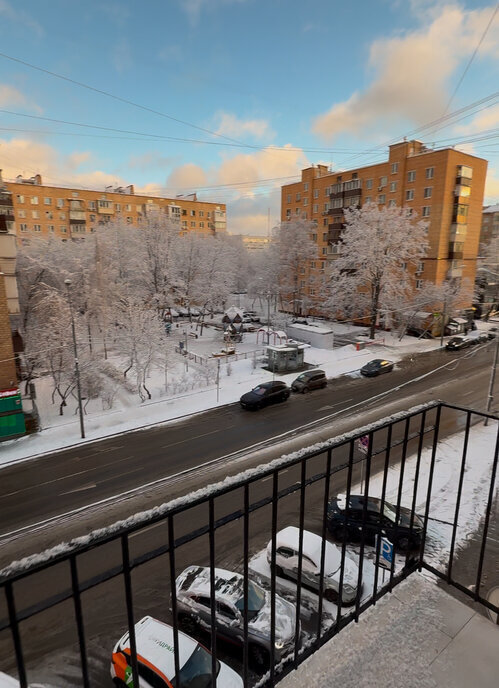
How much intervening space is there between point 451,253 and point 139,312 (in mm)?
30329

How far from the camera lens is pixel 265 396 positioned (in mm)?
19969

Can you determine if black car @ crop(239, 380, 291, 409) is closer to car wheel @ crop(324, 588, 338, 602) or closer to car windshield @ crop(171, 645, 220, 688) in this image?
car wheel @ crop(324, 588, 338, 602)

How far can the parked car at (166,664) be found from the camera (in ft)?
16.5

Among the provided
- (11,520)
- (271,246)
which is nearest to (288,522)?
(11,520)

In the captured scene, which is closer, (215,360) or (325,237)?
(215,360)

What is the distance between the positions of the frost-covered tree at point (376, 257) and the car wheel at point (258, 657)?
96.4 feet

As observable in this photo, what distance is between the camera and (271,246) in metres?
47.7

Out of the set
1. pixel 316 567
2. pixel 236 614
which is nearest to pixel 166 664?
pixel 236 614

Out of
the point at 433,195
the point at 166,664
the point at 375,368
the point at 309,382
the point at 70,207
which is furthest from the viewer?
the point at 70,207

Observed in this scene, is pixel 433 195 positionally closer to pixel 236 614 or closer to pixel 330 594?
pixel 330 594

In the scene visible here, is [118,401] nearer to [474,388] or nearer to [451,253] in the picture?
[474,388]

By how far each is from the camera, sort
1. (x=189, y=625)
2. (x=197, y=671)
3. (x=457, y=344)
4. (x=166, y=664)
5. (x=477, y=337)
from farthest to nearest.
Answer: (x=477, y=337), (x=457, y=344), (x=189, y=625), (x=166, y=664), (x=197, y=671)

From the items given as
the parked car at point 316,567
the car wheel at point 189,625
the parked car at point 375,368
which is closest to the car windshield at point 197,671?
the car wheel at point 189,625

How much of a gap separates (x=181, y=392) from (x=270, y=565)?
18.6m
